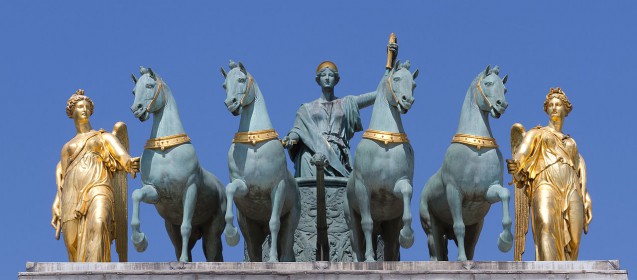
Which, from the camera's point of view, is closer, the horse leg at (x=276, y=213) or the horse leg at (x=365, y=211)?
the horse leg at (x=276, y=213)

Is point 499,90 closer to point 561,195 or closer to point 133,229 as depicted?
point 561,195

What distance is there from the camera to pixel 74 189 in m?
37.0

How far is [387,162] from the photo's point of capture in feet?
116

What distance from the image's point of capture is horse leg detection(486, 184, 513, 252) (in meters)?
34.8

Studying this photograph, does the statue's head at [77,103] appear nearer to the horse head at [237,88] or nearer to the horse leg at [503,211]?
the horse head at [237,88]

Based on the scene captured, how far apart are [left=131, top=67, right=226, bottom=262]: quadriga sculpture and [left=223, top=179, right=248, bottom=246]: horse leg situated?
67cm

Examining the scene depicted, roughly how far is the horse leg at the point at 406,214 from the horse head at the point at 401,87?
1.12 m

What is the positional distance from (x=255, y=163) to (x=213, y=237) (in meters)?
1.96

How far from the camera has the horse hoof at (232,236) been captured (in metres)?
35.0

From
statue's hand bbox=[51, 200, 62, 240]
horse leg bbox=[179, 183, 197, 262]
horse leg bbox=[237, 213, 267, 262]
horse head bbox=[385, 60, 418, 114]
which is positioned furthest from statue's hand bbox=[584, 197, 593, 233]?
statue's hand bbox=[51, 200, 62, 240]

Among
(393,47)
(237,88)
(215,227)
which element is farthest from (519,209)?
(237,88)

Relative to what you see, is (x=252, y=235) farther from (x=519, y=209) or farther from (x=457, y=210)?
(x=519, y=209)

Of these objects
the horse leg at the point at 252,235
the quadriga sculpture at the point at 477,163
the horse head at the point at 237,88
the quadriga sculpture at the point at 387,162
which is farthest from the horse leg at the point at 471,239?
the horse head at the point at 237,88

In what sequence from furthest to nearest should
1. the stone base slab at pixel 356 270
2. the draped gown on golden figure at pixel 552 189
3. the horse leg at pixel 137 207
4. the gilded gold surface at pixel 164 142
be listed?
the draped gown on golden figure at pixel 552 189
the gilded gold surface at pixel 164 142
the horse leg at pixel 137 207
the stone base slab at pixel 356 270
